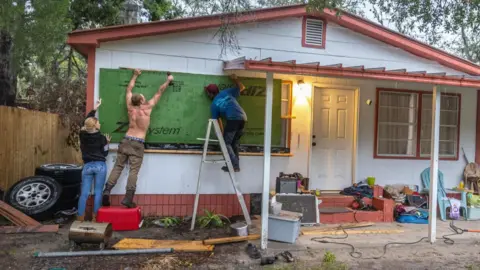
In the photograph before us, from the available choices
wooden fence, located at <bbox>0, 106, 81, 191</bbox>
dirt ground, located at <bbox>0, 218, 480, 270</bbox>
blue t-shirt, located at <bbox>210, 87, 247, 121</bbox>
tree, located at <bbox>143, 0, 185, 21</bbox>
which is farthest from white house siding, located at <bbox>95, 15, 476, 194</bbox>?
tree, located at <bbox>143, 0, 185, 21</bbox>

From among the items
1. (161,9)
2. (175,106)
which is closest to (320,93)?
(175,106)

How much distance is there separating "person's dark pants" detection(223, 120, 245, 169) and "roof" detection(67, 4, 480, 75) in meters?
1.72

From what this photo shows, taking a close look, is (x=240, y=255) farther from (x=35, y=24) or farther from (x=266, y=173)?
(x=35, y=24)

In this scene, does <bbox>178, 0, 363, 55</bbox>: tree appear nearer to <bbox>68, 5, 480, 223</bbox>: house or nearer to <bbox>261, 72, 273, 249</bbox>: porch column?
<bbox>68, 5, 480, 223</bbox>: house

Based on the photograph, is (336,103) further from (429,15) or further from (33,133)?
(33,133)

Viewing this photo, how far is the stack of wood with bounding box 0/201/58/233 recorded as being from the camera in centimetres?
566

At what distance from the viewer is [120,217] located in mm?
5832

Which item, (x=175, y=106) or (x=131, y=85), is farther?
(x=175, y=106)

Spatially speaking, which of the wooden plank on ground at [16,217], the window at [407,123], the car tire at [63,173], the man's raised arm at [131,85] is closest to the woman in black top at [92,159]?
the man's raised arm at [131,85]

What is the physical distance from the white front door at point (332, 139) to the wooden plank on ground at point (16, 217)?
4.85m

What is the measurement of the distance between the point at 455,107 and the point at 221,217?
18.2ft

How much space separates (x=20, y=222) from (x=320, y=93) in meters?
5.58

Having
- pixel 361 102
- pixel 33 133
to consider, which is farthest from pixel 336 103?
pixel 33 133

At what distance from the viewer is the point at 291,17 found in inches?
284
